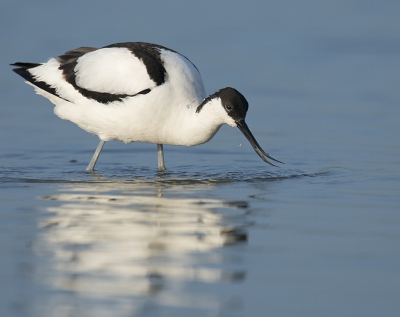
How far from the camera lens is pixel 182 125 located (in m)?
9.20

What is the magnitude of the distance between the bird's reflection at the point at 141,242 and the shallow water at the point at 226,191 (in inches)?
0.7

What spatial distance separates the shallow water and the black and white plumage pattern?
493 mm

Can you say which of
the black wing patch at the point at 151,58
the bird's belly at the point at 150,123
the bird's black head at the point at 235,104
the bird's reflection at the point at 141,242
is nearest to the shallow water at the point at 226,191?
the bird's reflection at the point at 141,242

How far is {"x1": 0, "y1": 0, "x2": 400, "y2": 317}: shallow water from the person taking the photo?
5.34 metres

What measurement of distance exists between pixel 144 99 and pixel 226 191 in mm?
1387

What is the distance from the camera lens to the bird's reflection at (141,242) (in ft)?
17.7

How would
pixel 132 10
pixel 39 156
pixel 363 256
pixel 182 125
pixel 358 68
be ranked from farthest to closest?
pixel 132 10 → pixel 358 68 → pixel 39 156 → pixel 182 125 → pixel 363 256

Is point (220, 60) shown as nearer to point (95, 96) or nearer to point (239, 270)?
point (95, 96)

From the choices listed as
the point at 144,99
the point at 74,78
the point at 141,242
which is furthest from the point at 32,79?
the point at 141,242

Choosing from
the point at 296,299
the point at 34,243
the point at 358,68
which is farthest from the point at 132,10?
the point at 296,299

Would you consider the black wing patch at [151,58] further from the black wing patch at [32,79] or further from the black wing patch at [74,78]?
the black wing patch at [32,79]

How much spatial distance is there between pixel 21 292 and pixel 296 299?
1578 millimetres

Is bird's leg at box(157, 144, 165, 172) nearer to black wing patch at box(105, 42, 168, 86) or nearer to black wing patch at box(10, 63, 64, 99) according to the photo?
black wing patch at box(105, 42, 168, 86)

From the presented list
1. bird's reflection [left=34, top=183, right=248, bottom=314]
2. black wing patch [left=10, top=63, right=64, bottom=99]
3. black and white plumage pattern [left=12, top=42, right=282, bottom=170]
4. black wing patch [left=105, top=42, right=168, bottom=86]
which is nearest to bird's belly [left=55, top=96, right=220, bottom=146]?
black and white plumage pattern [left=12, top=42, right=282, bottom=170]
